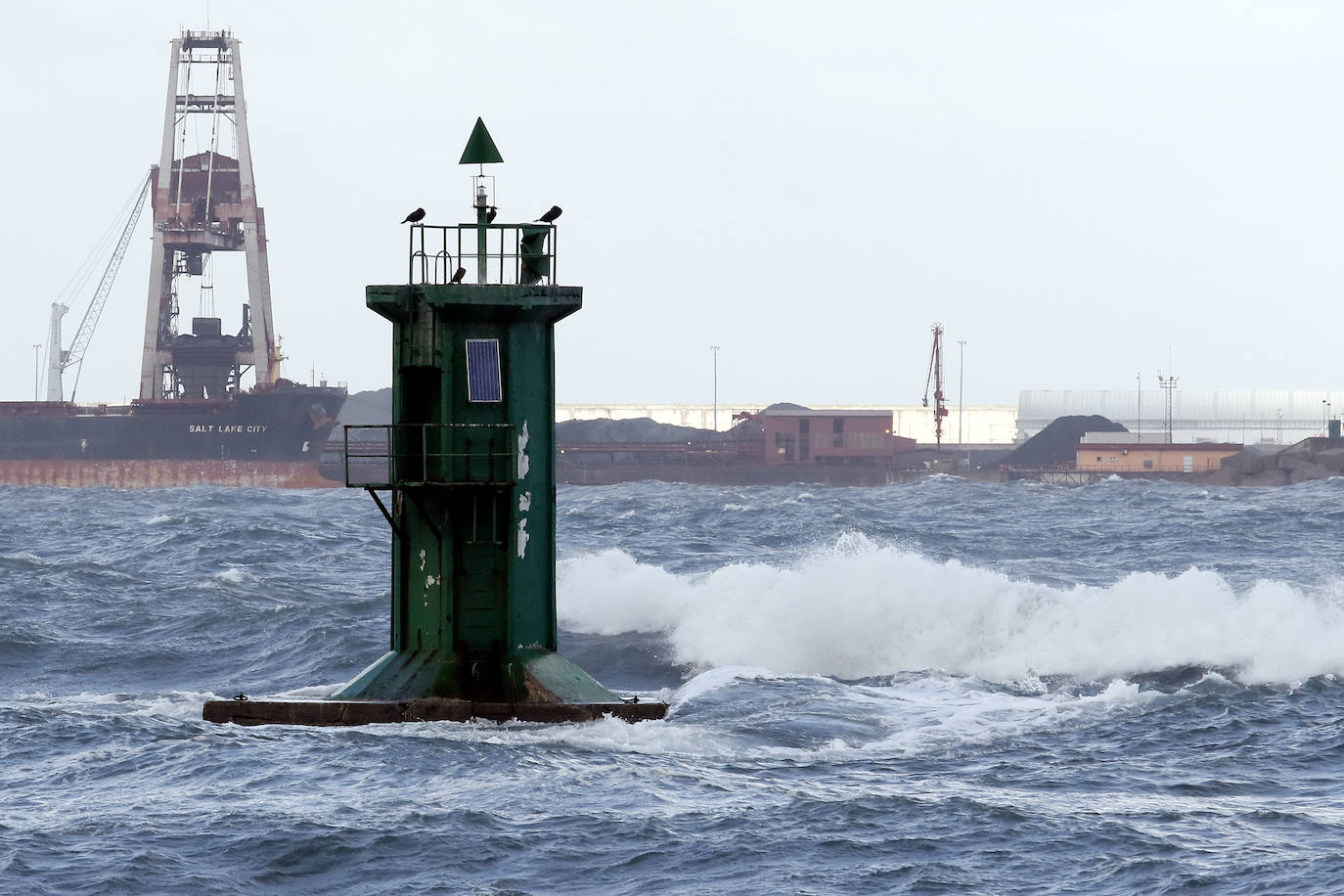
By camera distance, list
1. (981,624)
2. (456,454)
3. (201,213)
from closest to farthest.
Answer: (456,454), (981,624), (201,213)

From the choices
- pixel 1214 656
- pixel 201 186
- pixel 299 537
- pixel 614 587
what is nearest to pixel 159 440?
pixel 201 186

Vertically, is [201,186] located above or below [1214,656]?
above

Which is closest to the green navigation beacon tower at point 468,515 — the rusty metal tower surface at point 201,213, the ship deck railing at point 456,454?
the ship deck railing at point 456,454

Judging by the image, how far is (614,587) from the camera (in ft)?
97.0

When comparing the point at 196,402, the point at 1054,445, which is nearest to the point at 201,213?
the point at 196,402

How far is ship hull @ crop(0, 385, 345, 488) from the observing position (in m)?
116

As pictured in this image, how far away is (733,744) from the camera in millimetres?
17281

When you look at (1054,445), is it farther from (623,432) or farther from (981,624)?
(981,624)

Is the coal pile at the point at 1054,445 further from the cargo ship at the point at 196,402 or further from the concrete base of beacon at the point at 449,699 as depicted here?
the concrete base of beacon at the point at 449,699

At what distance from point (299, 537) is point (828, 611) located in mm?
27611

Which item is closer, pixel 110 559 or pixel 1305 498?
pixel 110 559

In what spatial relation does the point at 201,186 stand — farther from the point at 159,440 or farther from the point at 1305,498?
the point at 1305,498

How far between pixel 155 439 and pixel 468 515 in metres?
105

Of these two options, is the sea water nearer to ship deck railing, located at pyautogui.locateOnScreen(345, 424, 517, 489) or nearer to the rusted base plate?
the rusted base plate
